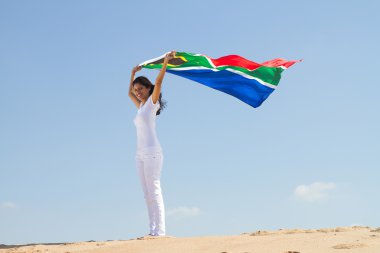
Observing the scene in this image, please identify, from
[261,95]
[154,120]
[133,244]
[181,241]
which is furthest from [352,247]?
[261,95]

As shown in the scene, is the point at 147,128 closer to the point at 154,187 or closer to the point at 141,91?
the point at 141,91

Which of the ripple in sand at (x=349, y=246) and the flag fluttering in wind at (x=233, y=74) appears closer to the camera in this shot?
the ripple in sand at (x=349, y=246)

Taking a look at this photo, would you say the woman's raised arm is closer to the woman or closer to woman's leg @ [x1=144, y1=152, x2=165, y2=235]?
the woman

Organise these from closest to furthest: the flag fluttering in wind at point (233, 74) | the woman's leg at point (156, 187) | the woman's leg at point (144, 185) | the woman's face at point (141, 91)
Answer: the woman's leg at point (156, 187) → the woman's leg at point (144, 185) → the woman's face at point (141, 91) → the flag fluttering in wind at point (233, 74)

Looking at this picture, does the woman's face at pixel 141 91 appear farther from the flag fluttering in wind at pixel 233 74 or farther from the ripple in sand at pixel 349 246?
the ripple in sand at pixel 349 246

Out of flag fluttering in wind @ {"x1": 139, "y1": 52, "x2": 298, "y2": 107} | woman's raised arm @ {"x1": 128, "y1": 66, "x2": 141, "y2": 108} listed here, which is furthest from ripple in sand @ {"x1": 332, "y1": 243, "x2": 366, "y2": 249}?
woman's raised arm @ {"x1": 128, "y1": 66, "x2": 141, "y2": 108}

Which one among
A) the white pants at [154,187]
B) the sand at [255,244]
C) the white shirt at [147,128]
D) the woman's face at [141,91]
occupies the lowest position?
the sand at [255,244]

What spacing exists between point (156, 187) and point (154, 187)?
0.10 ft

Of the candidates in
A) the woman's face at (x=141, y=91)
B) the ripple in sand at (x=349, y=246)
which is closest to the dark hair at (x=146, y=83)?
the woman's face at (x=141, y=91)

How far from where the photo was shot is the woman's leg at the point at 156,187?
25.5 ft

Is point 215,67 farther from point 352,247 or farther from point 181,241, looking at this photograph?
point 352,247

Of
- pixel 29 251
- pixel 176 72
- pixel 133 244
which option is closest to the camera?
pixel 133 244

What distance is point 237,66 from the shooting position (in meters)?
9.58

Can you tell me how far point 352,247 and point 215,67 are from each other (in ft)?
15.3
